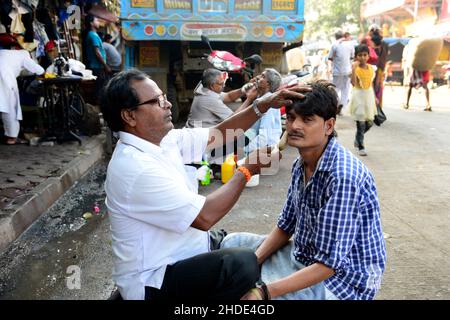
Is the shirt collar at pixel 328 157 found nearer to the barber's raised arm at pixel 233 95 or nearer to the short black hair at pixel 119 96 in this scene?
the short black hair at pixel 119 96

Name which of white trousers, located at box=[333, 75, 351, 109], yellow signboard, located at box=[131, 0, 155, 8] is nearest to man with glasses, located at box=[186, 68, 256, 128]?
yellow signboard, located at box=[131, 0, 155, 8]

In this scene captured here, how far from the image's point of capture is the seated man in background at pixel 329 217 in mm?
1484

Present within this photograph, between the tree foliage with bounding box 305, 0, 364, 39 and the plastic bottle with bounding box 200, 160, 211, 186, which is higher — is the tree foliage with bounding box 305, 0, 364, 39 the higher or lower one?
the higher one

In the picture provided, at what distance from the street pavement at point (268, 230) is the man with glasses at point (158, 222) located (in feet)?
3.70

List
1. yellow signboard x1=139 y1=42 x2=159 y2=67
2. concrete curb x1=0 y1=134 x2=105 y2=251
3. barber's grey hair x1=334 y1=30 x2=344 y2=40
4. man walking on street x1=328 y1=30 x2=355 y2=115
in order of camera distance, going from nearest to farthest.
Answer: concrete curb x1=0 y1=134 x2=105 y2=251, yellow signboard x1=139 y1=42 x2=159 y2=67, man walking on street x1=328 y1=30 x2=355 y2=115, barber's grey hair x1=334 y1=30 x2=344 y2=40

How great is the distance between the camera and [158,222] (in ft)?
4.94

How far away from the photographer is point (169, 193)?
149cm

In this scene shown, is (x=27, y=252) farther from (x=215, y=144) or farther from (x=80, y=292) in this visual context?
(x=215, y=144)

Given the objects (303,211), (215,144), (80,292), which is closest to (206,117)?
(215,144)

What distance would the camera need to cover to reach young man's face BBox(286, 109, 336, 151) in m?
1.63

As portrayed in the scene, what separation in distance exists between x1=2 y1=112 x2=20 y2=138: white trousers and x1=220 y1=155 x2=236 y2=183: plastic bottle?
2.80 metres

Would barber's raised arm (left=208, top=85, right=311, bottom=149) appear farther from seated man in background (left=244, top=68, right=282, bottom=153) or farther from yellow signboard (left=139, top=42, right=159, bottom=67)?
yellow signboard (left=139, top=42, right=159, bottom=67)

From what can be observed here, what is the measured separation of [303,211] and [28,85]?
527 centimetres

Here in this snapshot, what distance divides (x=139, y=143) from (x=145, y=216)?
1.03 feet
